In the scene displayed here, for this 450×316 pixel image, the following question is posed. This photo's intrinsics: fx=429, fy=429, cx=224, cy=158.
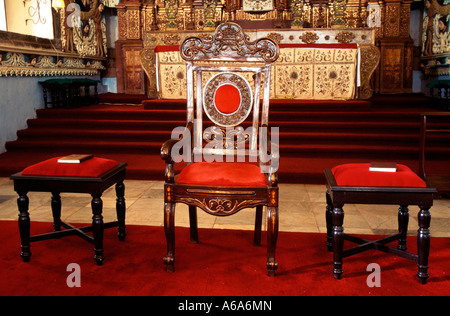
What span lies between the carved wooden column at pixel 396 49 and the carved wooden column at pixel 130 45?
4.74 metres

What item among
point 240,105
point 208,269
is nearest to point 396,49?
point 240,105

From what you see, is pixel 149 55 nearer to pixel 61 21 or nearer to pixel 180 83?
pixel 180 83

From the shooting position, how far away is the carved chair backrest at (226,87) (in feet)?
8.57

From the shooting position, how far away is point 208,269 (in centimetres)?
233

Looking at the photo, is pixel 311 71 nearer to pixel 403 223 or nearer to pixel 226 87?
→ pixel 226 87

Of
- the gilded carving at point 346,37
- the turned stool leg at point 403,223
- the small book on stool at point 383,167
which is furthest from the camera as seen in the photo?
the gilded carving at point 346,37

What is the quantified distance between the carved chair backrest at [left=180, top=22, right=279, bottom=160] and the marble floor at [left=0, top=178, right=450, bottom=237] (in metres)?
0.68

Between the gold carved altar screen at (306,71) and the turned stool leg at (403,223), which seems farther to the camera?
the gold carved altar screen at (306,71)

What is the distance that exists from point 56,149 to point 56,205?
2.83 metres

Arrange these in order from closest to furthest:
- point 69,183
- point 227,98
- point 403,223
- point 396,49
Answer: point 69,183, point 403,223, point 227,98, point 396,49

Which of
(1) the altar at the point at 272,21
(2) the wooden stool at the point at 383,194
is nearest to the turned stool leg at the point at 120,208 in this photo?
(2) the wooden stool at the point at 383,194

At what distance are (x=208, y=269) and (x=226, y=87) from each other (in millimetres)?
1132

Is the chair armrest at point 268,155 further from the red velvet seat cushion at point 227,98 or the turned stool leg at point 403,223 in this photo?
the turned stool leg at point 403,223

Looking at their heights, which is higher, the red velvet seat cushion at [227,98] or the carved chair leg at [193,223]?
the red velvet seat cushion at [227,98]
